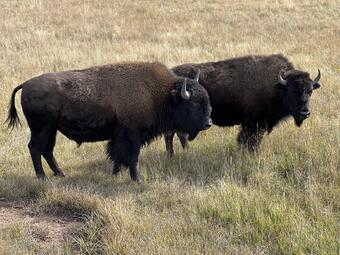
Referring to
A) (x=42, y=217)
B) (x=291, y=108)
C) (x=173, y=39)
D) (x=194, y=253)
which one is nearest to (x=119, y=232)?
(x=194, y=253)

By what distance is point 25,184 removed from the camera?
6.66 m

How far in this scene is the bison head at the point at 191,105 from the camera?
24.2 ft

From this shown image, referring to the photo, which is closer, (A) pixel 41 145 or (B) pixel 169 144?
(A) pixel 41 145

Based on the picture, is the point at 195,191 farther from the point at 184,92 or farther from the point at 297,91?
the point at 297,91

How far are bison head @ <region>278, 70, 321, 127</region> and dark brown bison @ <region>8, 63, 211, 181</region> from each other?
1465 millimetres

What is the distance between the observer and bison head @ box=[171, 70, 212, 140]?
7.38 meters

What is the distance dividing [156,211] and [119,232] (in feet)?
2.86

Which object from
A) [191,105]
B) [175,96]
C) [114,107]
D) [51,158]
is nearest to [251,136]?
[191,105]

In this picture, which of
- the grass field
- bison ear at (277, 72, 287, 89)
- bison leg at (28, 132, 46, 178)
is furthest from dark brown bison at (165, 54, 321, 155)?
bison leg at (28, 132, 46, 178)

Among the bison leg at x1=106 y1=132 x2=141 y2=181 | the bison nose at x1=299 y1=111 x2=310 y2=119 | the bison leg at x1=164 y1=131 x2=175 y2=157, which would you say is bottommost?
the bison leg at x1=164 y1=131 x2=175 y2=157

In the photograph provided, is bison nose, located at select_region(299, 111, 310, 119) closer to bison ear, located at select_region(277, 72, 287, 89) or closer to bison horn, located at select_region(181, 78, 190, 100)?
bison ear, located at select_region(277, 72, 287, 89)

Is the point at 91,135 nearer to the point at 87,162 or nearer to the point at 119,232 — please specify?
the point at 87,162

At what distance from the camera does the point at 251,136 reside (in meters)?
8.18

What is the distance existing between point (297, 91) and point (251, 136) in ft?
3.31
